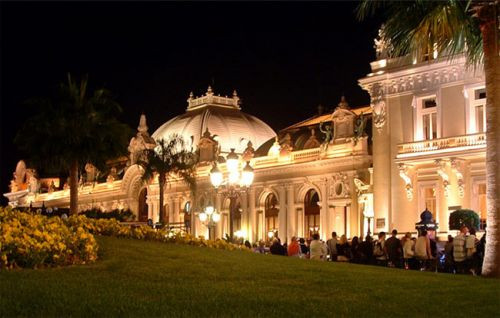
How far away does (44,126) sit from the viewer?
36188 millimetres

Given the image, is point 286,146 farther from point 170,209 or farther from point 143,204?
point 143,204

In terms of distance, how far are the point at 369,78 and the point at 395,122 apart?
8.36ft

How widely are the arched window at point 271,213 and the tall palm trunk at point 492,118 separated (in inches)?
1461

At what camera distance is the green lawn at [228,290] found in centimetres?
1159

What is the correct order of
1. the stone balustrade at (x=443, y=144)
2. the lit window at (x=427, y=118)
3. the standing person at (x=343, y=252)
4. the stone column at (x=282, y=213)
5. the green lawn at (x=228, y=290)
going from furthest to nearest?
the stone column at (x=282, y=213), the lit window at (x=427, y=118), the stone balustrade at (x=443, y=144), the standing person at (x=343, y=252), the green lawn at (x=228, y=290)

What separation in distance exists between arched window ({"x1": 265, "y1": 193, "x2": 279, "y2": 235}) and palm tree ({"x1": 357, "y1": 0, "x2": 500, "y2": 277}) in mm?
36768

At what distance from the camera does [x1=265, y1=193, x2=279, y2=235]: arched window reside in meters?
56.4

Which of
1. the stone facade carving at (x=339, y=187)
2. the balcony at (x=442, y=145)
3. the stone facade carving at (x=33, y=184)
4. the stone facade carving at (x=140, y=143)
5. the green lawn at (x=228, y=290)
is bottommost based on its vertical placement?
the green lawn at (x=228, y=290)

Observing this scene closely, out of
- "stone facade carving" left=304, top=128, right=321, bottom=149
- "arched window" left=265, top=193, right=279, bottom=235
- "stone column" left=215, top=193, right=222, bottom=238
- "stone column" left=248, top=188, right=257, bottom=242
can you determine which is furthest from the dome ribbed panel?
"stone facade carving" left=304, top=128, right=321, bottom=149

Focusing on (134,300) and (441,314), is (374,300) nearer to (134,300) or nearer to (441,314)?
(441,314)

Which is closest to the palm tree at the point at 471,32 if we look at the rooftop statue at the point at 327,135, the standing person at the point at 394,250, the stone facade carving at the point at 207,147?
the standing person at the point at 394,250

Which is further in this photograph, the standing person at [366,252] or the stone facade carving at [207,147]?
the stone facade carving at [207,147]

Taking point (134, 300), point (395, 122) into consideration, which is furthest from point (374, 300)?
point (395, 122)

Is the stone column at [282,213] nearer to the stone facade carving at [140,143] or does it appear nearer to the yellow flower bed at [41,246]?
the stone facade carving at [140,143]
